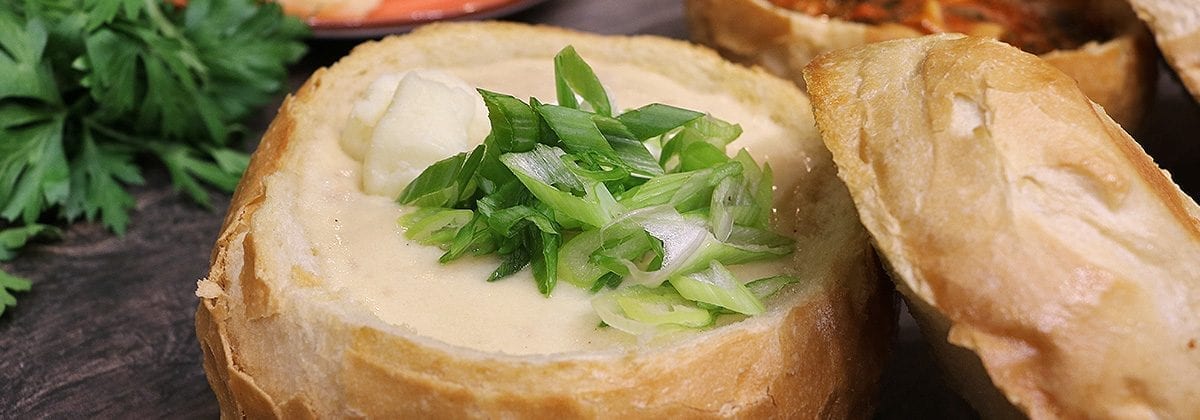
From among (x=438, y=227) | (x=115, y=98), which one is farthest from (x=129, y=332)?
(x=438, y=227)

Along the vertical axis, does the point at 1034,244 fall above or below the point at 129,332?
above

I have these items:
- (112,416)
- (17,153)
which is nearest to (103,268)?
(17,153)

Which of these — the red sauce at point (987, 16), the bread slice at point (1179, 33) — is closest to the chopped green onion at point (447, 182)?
the red sauce at point (987, 16)

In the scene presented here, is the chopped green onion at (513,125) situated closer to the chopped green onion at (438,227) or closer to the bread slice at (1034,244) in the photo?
the chopped green onion at (438,227)

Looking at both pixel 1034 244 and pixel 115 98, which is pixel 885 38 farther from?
pixel 115 98

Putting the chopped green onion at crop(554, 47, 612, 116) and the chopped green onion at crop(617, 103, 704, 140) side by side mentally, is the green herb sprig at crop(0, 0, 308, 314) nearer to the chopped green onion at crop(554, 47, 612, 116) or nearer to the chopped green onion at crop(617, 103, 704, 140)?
the chopped green onion at crop(554, 47, 612, 116)
